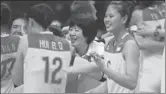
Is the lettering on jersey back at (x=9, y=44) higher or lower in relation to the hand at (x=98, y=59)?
higher

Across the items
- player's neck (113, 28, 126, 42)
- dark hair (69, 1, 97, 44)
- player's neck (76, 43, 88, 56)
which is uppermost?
dark hair (69, 1, 97, 44)

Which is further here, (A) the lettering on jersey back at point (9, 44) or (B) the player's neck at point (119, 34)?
(A) the lettering on jersey back at point (9, 44)

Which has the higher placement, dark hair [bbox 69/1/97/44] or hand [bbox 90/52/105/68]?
dark hair [bbox 69/1/97/44]

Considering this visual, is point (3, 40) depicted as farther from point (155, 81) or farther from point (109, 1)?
point (155, 81)

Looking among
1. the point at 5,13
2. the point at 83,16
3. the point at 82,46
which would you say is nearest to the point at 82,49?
the point at 82,46

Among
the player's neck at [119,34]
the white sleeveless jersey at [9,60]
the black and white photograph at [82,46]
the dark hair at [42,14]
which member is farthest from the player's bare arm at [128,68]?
the white sleeveless jersey at [9,60]

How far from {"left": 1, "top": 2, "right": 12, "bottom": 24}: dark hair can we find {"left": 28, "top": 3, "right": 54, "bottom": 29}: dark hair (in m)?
0.22

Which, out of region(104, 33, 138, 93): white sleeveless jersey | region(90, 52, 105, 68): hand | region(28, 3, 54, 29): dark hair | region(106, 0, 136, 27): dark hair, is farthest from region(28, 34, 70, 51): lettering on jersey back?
region(106, 0, 136, 27): dark hair

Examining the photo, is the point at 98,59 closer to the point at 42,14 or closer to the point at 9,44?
the point at 42,14

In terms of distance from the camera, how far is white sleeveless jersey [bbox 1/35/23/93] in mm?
4023

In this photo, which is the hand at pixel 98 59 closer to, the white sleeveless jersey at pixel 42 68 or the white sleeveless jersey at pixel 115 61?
the white sleeveless jersey at pixel 115 61

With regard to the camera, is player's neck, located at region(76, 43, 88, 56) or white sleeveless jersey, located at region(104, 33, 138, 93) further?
player's neck, located at region(76, 43, 88, 56)

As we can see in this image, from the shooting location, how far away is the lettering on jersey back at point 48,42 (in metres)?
4.01

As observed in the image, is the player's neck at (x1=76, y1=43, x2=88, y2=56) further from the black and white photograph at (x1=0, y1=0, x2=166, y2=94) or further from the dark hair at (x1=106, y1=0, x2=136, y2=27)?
the dark hair at (x1=106, y1=0, x2=136, y2=27)
